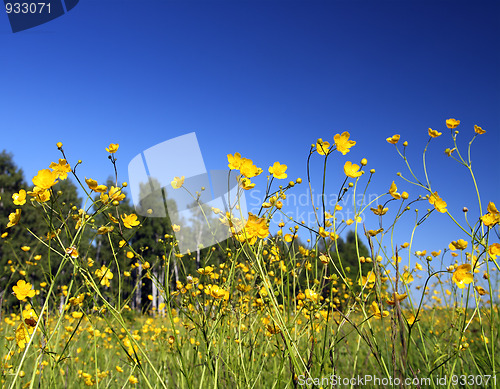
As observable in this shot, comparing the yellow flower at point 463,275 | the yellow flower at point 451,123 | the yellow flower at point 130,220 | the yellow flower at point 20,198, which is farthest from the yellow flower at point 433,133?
the yellow flower at point 20,198

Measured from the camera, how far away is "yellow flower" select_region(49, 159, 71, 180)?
947 mm

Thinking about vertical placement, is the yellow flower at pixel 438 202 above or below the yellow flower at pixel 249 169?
below

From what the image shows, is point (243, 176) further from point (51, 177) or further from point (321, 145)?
point (51, 177)

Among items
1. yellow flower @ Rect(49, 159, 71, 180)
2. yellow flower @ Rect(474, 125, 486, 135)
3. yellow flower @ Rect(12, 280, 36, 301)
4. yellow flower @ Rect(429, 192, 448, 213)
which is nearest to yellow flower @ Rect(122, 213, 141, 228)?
yellow flower @ Rect(49, 159, 71, 180)

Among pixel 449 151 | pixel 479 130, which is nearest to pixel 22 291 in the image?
pixel 449 151

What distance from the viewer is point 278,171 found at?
3.39 feet

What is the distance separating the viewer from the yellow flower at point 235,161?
3.16ft

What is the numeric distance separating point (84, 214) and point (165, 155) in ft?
8.09

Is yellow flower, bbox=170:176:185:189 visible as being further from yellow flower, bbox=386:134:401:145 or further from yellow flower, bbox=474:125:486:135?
yellow flower, bbox=474:125:486:135

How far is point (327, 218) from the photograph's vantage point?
4.27ft

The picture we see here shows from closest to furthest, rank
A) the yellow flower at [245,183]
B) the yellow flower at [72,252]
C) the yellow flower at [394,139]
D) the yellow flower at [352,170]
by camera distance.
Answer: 1. the yellow flower at [72,252]
2. the yellow flower at [245,183]
3. the yellow flower at [352,170]
4. the yellow flower at [394,139]

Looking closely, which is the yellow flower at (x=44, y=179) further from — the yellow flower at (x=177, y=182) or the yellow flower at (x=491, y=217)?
the yellow flower at (x=491, y=217)

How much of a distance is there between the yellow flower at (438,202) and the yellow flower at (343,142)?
35cm

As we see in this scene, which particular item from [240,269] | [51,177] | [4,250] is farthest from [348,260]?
[51,177]
